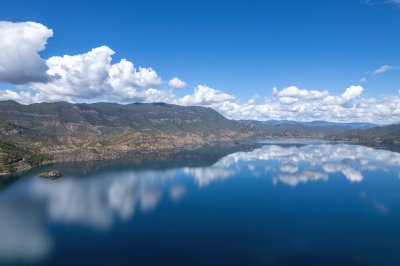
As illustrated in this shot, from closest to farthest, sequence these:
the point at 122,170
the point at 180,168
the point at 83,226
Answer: the point at 83,226
the point at 122,170
the point at 180,168

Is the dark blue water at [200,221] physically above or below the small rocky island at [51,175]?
below

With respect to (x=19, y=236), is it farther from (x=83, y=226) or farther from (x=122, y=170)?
(x=122, y=170)

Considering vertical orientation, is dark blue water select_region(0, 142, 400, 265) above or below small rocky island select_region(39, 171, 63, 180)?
below

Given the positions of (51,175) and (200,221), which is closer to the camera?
(200,221)

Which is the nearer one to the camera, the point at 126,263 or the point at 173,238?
the point at 126,263

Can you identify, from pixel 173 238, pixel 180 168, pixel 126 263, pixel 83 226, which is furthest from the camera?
pixel 180 168

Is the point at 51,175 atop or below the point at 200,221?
atop

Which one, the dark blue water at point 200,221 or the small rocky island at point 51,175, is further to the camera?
the small rocky island at point 51,175

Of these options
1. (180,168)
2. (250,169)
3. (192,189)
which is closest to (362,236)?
(192,189)
